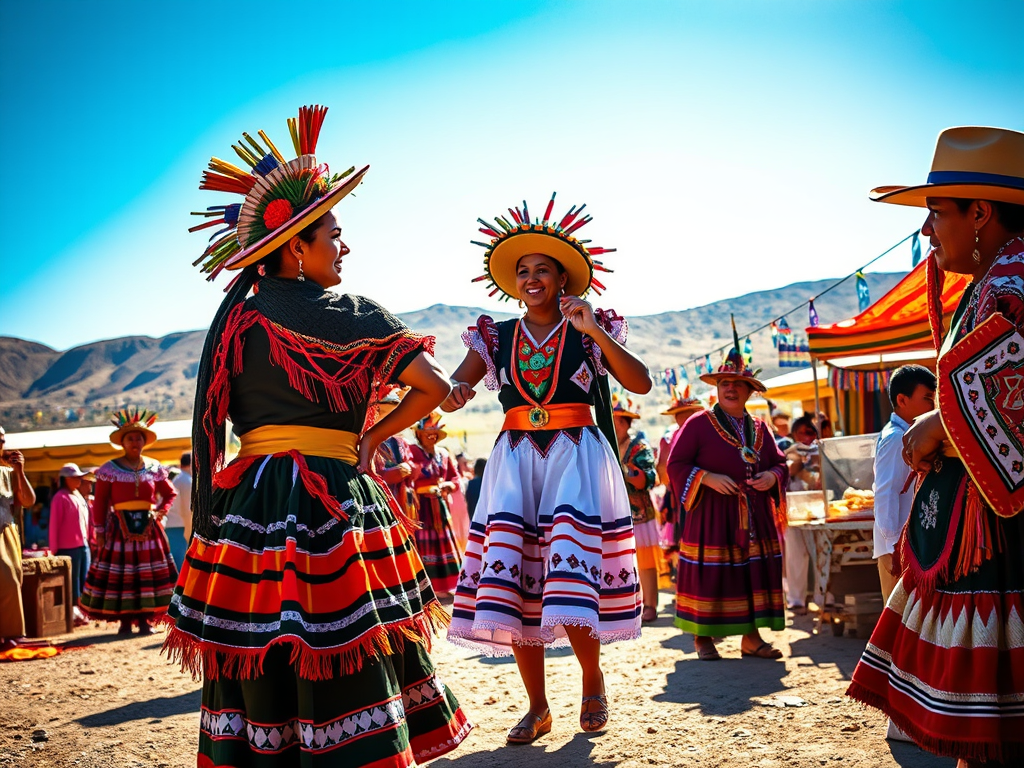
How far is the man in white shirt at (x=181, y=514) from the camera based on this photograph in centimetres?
1286

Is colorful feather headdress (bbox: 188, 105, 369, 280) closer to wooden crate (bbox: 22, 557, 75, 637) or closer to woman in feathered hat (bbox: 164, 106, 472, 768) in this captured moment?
woman in feathered hat (bbox: 164, 106, 472, 768)

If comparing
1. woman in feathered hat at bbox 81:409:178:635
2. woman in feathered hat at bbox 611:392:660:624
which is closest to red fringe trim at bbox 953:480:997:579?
woman in feathered hat at bbox 611:392:660:624

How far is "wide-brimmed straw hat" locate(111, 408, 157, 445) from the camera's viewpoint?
10.7 meters

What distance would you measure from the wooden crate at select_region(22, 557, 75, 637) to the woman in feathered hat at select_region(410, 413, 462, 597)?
13.9ft

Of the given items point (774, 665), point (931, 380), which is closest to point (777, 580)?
point (774, 665)

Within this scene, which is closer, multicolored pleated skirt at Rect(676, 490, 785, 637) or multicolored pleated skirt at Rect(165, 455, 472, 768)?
multicolored pleated skirt at Rect(165, 455, 472, 768)

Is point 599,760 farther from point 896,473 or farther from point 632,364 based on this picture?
point 896,473

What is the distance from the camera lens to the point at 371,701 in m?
3.16

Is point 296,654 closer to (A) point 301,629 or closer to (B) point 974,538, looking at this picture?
(A) point 301,629

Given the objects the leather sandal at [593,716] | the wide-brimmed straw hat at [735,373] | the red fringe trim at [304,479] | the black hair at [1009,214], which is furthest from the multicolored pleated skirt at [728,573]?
the red fringe trim at [304,479]

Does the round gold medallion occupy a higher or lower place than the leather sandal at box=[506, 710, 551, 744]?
higher

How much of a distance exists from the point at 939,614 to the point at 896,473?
256cm

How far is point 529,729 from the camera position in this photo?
4.91 m

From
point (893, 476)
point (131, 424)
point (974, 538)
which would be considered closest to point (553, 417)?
point (893, 476)
